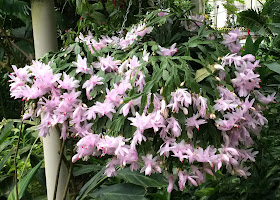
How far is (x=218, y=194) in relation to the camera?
1538 mm

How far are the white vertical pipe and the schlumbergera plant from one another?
0.26m

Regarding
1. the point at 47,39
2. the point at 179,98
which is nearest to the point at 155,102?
the point at 179,98

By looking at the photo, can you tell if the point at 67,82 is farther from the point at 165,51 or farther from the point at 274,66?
the point at 274,66

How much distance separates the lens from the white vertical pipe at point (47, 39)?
126 cm

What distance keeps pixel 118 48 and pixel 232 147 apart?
0.44 m

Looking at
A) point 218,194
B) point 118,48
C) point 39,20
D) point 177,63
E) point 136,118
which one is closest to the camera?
point 136,118

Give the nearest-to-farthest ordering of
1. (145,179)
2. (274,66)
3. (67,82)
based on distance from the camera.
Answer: (67,82)
(145,179)
(274,66)

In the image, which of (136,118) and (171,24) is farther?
(171,24)

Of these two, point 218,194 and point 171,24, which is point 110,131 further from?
point 218,194

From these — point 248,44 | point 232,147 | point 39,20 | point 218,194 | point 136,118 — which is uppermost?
point 39,20

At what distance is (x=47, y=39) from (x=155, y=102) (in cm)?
63

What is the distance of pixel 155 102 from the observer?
822 mm

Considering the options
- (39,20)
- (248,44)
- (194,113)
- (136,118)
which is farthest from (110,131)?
(248,44)

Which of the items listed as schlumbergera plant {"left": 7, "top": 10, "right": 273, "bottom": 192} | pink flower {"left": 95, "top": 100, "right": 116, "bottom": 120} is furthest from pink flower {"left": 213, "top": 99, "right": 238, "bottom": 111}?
pink flower {"left": 95, "top": 100, "right": 116, "bottom": 120}
